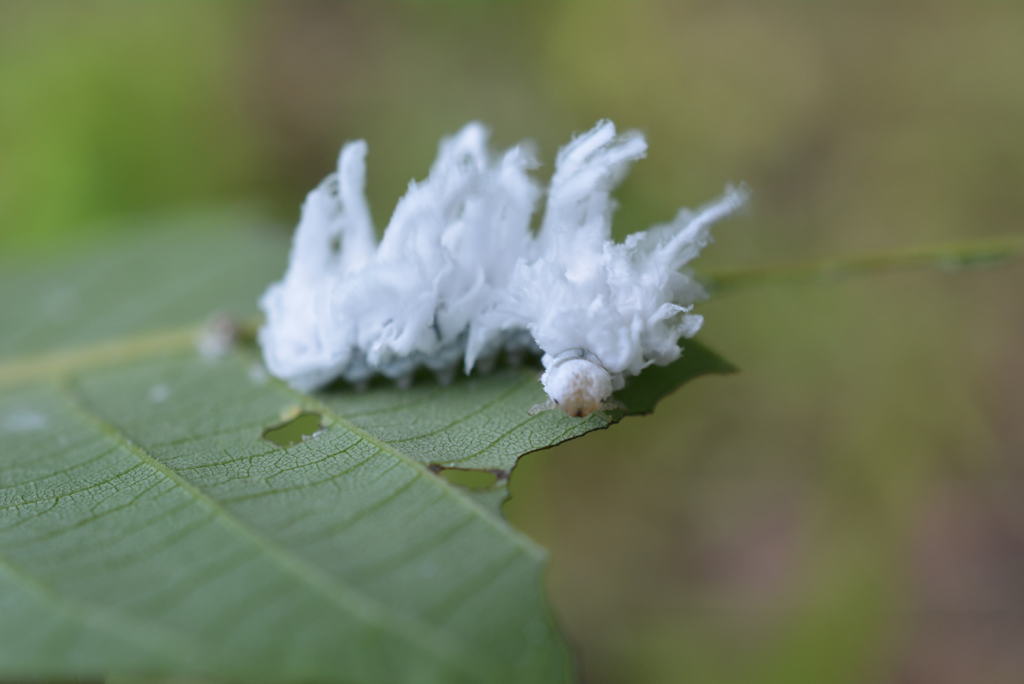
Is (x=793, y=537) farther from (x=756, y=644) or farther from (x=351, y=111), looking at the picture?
(x=351, y=111)

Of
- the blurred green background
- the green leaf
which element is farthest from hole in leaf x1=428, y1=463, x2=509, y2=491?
the blurred green background

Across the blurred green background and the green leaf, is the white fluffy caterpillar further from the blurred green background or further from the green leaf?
the blurred green background

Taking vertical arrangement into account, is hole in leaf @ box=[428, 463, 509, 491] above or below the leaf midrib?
below

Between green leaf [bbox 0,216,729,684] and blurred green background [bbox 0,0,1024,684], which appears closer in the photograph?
green leaf [bbox 0,216,729,684]

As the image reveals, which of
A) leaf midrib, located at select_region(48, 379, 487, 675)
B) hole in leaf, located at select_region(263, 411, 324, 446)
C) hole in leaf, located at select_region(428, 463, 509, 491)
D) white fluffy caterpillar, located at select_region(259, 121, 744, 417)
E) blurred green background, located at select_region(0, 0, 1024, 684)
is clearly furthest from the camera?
blurred green background, located at select_region(0, 0, 1024, 684)

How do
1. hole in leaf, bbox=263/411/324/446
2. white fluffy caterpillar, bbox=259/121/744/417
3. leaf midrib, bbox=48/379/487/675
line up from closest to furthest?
leaf midrib, bbox=48/379/487/675, white fluffy caterpillar, bbox=259/121/744/417, hole in leaf, bbox=263/411/324/446

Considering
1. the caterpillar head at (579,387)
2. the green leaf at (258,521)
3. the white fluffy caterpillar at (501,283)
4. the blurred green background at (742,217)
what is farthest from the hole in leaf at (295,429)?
the blurred green background at (742,217)

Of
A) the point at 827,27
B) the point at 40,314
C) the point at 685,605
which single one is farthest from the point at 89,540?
the point at 827,27

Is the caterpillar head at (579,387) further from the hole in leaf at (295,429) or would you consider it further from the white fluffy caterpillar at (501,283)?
the hole in leaf at (295,429)
